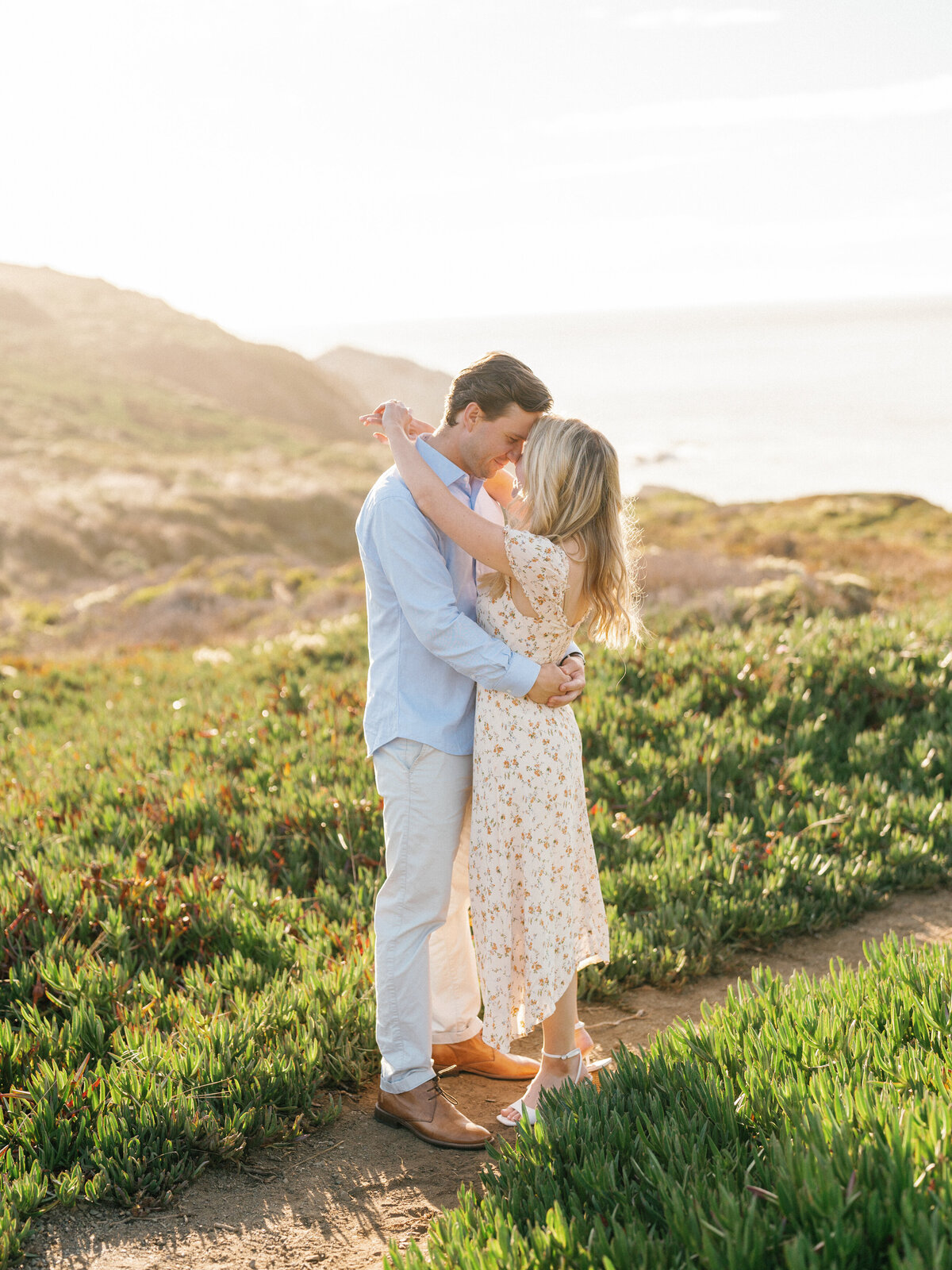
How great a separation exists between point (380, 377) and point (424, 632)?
98753 millimetres

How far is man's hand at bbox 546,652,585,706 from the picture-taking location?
10.9ft

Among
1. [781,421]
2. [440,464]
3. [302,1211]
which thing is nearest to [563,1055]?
[302,1211]

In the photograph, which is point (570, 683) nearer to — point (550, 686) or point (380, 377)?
point (550, 686)

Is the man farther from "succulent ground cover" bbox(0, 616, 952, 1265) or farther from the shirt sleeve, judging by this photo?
"succulent ground cover" bbox(0, 616, 952, 1265)

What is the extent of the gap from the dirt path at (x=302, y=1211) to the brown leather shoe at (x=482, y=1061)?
0.22ft

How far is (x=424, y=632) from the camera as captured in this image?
3201 millimetres

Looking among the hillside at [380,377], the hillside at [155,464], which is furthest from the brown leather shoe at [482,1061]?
the hillside at [380,377]

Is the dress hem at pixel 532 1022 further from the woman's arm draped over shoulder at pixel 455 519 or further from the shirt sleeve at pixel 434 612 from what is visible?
the woman's arm draped over shoulder at pixel 455 519

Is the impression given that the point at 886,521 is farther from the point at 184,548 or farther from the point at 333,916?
the point at 333,916

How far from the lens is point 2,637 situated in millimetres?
17547

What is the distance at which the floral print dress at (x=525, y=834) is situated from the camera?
10.9 ft

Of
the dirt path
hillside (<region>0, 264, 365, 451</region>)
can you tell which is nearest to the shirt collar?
the dirt path

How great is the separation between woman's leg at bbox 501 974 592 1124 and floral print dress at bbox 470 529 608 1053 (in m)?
0.09

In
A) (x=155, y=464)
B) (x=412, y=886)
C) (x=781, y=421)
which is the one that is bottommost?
(x=412, y=886)
